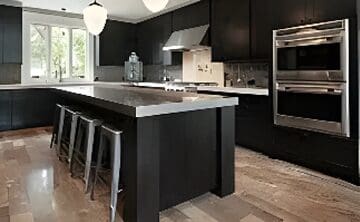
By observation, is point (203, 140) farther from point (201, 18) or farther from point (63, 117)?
point (201, 18)

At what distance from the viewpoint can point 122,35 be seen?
7.23 metres

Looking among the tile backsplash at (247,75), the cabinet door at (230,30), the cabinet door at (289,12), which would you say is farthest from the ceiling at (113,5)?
the cabinet door at (289,12)

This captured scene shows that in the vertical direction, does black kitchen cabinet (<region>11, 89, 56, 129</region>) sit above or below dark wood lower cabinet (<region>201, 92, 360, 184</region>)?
above

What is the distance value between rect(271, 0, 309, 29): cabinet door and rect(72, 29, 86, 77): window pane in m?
4.77

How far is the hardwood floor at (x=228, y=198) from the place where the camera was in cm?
225

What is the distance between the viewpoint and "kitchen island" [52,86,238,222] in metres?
1.96

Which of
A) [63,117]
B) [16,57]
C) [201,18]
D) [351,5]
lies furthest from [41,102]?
[351,5]

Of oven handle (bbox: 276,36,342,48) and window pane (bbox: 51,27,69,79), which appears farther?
window pane (bbox: 51,27,69,79)

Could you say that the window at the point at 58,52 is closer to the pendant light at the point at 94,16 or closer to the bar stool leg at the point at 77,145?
the pendant light at the point at 94,16

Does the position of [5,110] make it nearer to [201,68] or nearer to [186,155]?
[201,68]

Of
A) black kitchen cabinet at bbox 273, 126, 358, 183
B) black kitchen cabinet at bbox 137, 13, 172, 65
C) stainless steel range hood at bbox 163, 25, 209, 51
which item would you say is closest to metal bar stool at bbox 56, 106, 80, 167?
stainless steel range hood at bbox 163, 25, 209, 51

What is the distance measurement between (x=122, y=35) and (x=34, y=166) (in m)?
4.53

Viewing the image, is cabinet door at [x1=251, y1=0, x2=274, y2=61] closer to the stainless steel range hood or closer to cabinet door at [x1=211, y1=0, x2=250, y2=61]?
cabinet door at [x1=211, y1=0, x2=250, y2=61]

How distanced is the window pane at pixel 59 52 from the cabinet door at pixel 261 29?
4.49m
